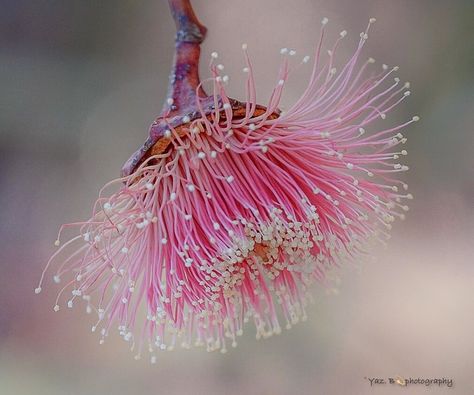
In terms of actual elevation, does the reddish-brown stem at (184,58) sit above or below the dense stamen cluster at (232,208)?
above

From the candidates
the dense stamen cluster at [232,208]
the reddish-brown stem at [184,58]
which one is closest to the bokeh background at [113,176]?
the reddish-brown stem at [184,58]

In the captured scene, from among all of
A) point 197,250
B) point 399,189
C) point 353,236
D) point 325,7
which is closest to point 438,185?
point 399,189

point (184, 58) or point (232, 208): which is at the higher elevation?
point (184, 58)

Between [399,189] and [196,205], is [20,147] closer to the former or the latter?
[196,205]

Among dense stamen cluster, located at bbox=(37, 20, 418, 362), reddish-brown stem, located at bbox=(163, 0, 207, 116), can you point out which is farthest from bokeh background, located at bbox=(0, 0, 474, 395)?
dense stamen cluster, located at bbox=(37, 20, 418, 362)

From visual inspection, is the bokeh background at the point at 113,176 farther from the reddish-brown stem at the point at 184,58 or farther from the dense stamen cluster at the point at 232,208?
the dense stamen cluster at the point at 232,208

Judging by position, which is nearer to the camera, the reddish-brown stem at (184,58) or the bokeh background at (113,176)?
the reddish-brown stem at (184,58)
